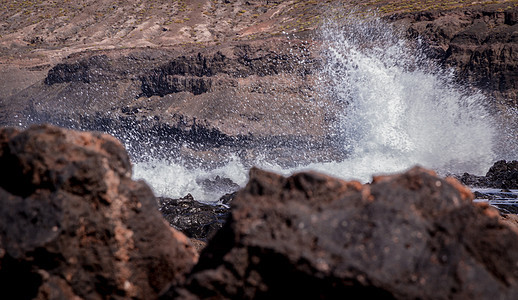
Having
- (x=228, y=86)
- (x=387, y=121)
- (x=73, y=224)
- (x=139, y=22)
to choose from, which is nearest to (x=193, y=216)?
(x=73, y=224)

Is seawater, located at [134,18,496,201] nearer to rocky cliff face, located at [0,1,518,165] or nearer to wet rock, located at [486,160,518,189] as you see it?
rocky cliff face, located at [0,1,518,165]

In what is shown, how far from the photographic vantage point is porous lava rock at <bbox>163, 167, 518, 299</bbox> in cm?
159

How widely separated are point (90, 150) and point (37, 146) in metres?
0.23

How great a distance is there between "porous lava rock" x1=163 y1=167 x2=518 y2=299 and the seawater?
869 centimetres

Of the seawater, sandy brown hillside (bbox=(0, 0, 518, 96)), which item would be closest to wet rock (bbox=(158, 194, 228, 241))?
the seawater

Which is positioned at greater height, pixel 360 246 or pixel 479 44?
pixel 360 246

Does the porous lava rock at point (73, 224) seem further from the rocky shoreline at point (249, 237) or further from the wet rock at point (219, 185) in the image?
the wet rock at point (219, 185)

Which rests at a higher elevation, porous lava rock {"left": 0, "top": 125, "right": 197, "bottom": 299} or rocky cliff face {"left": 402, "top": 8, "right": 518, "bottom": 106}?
porous lava rock {"left": 0, "top": 125, "right": 197, "bottom": 299}

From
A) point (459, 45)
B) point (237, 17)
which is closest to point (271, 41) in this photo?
point (459, 45)

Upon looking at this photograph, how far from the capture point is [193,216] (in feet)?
22.6

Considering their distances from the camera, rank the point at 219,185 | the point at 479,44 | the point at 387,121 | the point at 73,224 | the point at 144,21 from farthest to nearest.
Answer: the point at 144,21, the point at 479,44, the point at 387,121, the point at 219,185, the point at 73,224

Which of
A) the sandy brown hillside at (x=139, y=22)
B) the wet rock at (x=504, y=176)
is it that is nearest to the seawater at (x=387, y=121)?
the wet rock at (x=504, y=176)

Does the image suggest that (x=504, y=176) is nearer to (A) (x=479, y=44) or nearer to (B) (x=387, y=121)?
(B) (x=387, y=121)

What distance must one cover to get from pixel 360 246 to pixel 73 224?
48.8 inches
